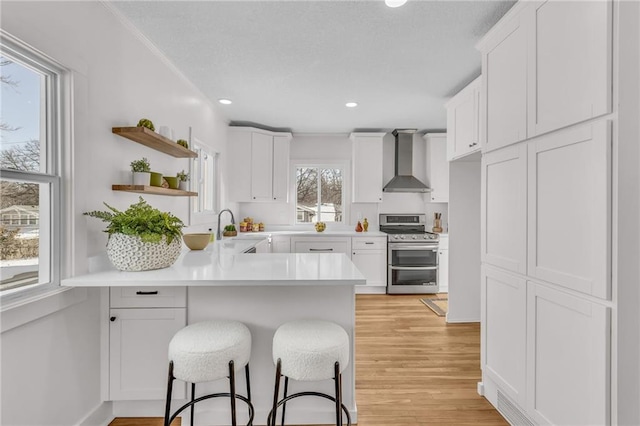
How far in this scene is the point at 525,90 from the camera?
5.63 ft

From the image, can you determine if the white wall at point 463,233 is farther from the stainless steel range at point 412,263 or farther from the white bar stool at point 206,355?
the white bar stool at point 206,355

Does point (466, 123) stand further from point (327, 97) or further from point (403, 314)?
point (403, 314)

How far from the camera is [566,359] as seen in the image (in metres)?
1.44

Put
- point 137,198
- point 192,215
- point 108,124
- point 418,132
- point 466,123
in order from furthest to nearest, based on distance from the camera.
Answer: point 418,132 → point 192,215 → point 466,123 → point 137,198 → point 108,124

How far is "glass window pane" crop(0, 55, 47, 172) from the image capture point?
4.40ft

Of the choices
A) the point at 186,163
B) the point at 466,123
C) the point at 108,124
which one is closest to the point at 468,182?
the point at 466,123

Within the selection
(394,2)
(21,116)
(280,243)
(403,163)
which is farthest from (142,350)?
(403,163)

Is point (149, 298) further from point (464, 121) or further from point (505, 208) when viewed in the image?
point (464, 121)

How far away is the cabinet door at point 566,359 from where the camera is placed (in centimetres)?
126

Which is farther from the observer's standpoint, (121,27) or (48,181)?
(121,27)

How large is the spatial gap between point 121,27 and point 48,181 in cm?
122

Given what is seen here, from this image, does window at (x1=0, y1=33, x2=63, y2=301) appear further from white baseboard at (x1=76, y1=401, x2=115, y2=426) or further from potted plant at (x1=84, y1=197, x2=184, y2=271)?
white baseboard at (x1=76, y1=401, x2=115, y2=426)

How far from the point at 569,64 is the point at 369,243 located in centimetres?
346

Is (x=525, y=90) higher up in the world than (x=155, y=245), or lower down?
higher up
